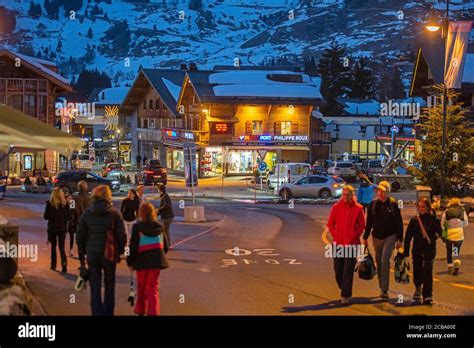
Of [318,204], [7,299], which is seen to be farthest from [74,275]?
[318,204]

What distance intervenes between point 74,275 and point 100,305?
4356 millimetres

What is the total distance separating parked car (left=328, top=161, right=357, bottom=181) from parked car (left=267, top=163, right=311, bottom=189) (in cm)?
792

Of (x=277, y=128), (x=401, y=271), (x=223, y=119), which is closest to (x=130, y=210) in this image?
(x=401, y=271)

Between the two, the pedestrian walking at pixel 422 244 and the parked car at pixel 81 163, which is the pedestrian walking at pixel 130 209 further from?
the parked car at pixel 81 163

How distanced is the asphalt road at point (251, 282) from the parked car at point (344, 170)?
122 feet

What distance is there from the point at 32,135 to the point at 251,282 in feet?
16.5

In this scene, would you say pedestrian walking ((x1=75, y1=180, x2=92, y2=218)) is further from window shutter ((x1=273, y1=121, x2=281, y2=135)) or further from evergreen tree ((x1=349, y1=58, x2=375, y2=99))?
evergreen tree ((x1=349, y1=58, x2=375, y2=99))

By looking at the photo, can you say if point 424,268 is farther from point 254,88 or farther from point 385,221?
point 254,88

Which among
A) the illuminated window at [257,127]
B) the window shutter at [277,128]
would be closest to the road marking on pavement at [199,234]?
the illuminated window at [257,127]

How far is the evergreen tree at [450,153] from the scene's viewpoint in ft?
103

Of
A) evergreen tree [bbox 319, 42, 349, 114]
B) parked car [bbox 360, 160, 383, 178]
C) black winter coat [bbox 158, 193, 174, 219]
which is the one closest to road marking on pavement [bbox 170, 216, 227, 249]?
black winter coat [bbox 158, 193, 174, 219]

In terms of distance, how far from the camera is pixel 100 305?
10281 mm

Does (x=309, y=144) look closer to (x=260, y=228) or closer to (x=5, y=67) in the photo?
(x=5, y=67)

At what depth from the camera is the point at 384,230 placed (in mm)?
12227
